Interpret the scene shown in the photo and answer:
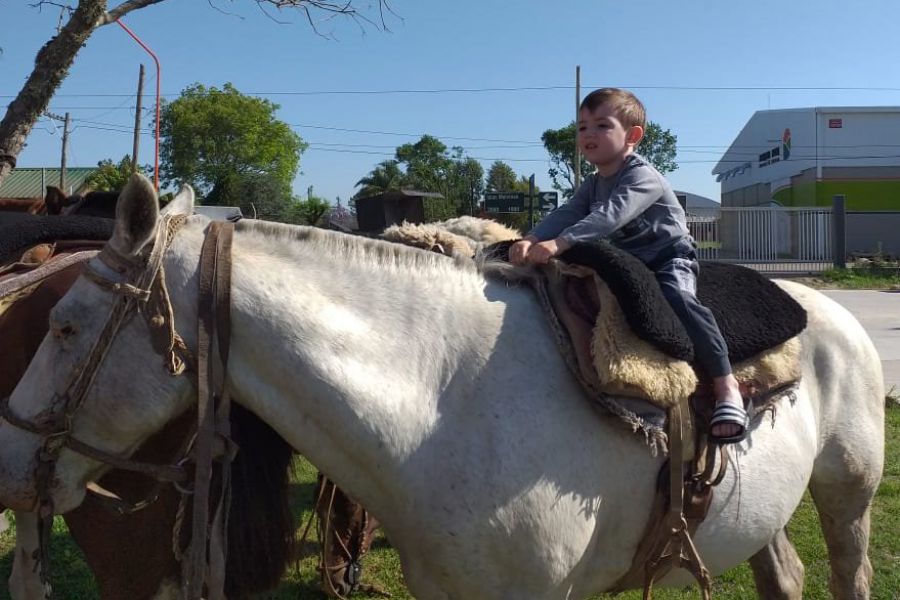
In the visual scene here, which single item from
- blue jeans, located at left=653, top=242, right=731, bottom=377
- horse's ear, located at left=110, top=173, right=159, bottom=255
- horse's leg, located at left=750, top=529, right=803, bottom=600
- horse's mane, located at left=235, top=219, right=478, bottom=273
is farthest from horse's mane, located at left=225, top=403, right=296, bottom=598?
horse's leg, located at left=750, top=529, right=803, bottom=600

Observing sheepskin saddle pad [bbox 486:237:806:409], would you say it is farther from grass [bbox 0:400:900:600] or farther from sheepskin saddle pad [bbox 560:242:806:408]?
grass [bbox 0:400:900:600]

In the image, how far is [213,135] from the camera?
4231cm

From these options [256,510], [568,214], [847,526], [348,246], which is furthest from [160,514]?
[847,526]

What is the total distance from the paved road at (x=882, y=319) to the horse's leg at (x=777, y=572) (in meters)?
5.90

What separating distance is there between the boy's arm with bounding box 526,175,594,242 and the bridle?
111 centimetres

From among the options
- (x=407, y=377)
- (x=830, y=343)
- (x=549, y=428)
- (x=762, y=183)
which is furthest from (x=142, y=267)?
(x=762, y=183)

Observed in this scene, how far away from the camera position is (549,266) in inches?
90.1

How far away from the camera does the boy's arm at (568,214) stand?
2.62m

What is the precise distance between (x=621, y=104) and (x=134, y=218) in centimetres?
156

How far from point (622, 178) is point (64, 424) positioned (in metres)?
1.72

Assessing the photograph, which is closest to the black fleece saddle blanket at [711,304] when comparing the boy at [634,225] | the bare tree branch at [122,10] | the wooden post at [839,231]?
the boy at [634,225]

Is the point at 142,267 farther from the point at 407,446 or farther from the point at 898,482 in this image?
the point at 898,482

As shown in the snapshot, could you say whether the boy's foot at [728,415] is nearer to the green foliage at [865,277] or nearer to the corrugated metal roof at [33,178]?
the green foliage at [865,277]

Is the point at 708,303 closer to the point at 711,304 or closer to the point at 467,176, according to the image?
the point at 711,304
